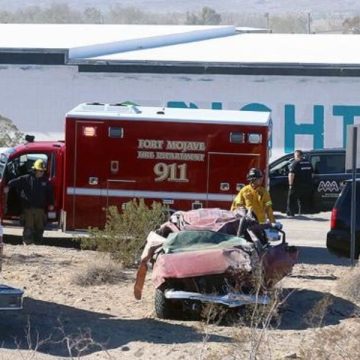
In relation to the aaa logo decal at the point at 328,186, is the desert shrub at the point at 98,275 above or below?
below

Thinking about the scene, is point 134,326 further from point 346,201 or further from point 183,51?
point 183,51

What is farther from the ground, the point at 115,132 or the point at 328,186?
the point at 115,132

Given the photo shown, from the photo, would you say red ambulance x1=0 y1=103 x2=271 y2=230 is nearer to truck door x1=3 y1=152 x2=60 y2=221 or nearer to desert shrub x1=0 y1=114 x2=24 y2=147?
truck door x1=3 y1=152 x2=60 y2=221

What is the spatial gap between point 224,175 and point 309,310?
574 cm

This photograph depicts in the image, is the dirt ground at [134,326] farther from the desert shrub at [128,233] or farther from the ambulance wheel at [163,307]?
the desert shrub at [128,233]

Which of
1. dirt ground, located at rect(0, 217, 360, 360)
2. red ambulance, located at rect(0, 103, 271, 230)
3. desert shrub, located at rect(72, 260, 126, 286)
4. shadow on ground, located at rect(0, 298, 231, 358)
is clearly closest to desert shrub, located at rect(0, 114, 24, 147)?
red ambulance, located at rect(0, 103, 271, 230)

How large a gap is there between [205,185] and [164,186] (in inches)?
26.5

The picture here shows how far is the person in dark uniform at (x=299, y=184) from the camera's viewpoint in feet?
90.4

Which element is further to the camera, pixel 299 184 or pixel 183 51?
pixel 183 51

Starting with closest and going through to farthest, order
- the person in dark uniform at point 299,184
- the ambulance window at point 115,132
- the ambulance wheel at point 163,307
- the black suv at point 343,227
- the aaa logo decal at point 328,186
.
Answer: the ambulance wheel at point 163,307
the black suv at point 343,227
the ambulance window at point 115,132
the person in dark uniform at point 299,184
the aaa logo decal at point 328,186

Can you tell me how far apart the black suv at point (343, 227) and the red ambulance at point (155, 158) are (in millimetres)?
1621

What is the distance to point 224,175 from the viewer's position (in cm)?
2006

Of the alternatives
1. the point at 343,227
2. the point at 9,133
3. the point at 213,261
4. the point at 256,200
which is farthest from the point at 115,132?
the point at 9,133

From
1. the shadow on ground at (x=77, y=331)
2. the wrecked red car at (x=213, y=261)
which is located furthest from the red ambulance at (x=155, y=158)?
the shadow on ground at (x=77, y=331)
